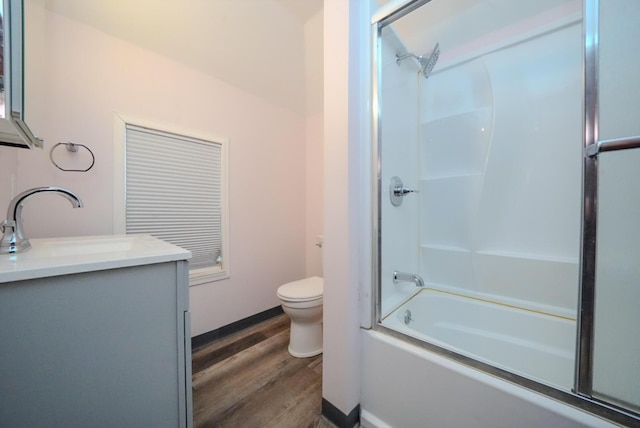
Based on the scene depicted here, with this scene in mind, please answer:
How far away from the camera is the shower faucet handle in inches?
50.8

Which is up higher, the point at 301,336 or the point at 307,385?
the point at 301,336

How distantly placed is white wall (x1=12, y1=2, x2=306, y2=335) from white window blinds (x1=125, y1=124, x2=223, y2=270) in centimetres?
10

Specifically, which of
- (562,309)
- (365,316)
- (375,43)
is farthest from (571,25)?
(365,316)

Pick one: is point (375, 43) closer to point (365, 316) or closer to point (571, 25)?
point (571, 25)

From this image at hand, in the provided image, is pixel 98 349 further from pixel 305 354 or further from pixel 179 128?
pixel 179 128

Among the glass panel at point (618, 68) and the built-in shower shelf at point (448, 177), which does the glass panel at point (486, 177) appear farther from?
the glass panel at point (618, 68)

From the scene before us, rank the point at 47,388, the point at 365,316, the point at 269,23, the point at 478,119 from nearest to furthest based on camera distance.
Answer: the point at 47,388
the point at 365,316
the point at 478,119
the point at 269,23

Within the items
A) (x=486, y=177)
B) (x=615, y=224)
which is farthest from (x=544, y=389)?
(x=486, y=177)

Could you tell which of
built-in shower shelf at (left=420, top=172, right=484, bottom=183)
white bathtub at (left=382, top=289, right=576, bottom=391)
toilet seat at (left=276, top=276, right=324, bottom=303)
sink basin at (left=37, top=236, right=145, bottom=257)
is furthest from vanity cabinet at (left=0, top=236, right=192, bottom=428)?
built-in shower shelf at (left=420, top=172, right=484, bottom=183)

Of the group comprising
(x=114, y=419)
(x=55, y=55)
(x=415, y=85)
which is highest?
(x=415, y=85)

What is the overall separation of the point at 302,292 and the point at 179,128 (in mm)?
1456

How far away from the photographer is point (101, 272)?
65 cm

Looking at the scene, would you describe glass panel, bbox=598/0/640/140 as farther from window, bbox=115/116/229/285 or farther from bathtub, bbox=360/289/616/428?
window, bbox=115/116/229/285

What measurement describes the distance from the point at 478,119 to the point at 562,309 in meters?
1.23
